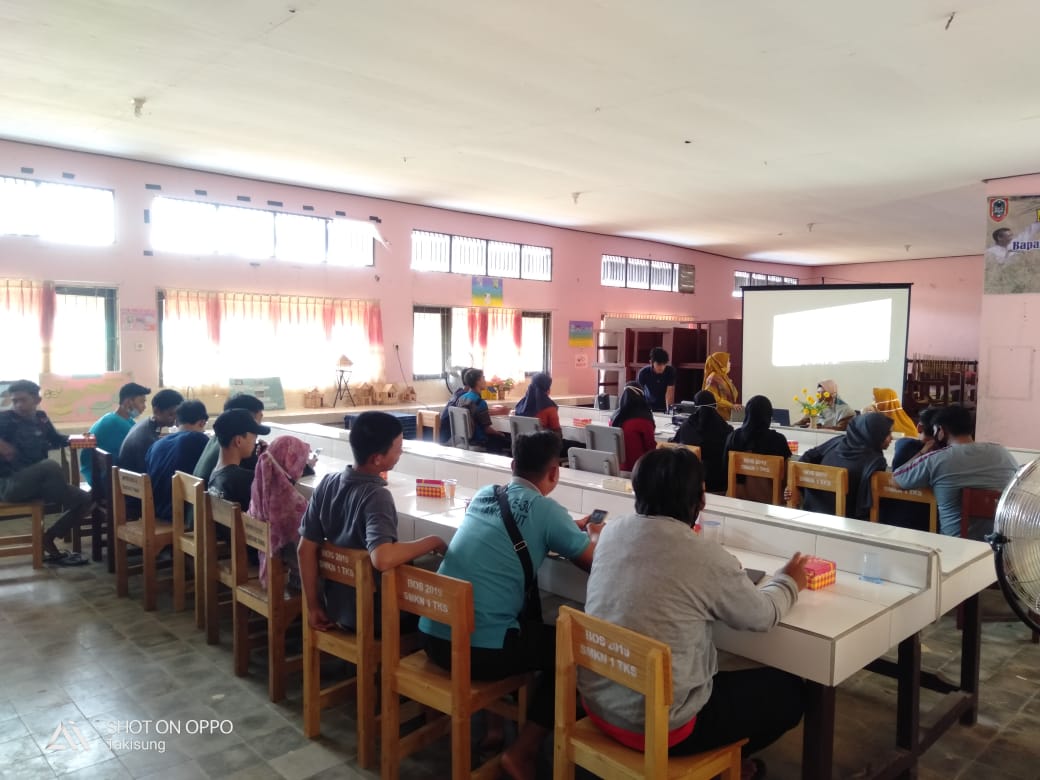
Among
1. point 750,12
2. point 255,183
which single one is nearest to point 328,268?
point 255,183

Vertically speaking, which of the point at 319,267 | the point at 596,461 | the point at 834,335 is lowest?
the point at 596,461

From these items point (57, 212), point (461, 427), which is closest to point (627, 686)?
point (461, 427)

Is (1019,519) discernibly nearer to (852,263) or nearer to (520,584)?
(520,584)

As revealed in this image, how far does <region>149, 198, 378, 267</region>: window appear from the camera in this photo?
6.43 meters

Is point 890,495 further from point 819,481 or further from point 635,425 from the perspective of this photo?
point 635,425

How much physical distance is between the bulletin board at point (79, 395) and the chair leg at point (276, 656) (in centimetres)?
386

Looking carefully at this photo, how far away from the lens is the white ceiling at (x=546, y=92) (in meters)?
3.34

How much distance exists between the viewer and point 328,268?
739 centimetres

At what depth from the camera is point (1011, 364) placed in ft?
21.1

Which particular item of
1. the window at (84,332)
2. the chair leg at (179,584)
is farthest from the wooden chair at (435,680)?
the window at (84,332)

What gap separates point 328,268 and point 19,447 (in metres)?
3.69

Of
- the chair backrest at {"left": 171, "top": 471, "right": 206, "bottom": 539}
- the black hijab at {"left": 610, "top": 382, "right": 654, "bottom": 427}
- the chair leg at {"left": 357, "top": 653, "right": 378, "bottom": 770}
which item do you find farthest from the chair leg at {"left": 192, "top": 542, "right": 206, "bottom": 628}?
the black hijab at {"left": 610, "top": 382, "right": 654, "bottom": 427}

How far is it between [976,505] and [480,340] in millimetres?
6267

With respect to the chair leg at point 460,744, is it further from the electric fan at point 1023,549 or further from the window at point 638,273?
the window at point 638,273
